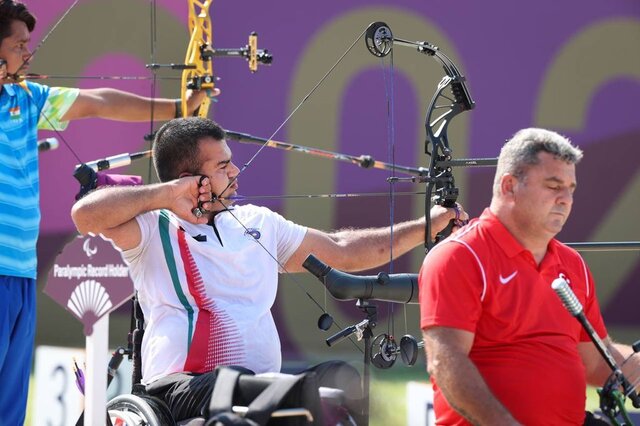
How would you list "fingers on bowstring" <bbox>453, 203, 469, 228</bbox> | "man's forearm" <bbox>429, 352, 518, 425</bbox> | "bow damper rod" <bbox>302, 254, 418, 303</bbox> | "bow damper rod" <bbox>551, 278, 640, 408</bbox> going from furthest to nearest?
1. "fingers on bowstring" <bbox>453, 203, 469, 228</bbox>
2. "bow damper rod" <bbox>302, 254, 418, 303</bbox>
3. "man's forearm" <bbox>429, 352, 518, 425</bbox>
4. "bow damper rod" <bbox>551, 278, 640, 408</bbox>

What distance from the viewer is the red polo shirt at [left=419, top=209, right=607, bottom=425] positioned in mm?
2775

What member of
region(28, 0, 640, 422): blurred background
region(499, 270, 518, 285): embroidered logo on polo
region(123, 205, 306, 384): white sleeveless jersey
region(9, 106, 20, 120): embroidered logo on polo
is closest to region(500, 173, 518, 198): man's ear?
region(499, 270, 518, 285): embroidered logo on polo

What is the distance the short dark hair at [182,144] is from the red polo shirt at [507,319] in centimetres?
107

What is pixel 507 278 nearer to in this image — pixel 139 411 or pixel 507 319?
pixel 507 319

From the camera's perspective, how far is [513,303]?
284cm

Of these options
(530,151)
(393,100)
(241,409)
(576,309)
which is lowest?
(241,409)

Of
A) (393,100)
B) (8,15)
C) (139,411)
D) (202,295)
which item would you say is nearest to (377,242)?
(202,295)

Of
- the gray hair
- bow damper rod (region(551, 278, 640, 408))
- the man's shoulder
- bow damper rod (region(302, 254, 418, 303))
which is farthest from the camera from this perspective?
bow damper rod (region(302, 254, 418, 303))

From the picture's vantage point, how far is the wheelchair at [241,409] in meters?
2.62

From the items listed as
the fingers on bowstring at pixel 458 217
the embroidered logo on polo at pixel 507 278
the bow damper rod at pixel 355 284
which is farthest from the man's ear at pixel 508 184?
the fingers on bowstring at pixel 458 217

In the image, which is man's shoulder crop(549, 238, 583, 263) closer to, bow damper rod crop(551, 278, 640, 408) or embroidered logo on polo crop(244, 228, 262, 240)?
bow damper rod crop(551, 278, 640, 408)

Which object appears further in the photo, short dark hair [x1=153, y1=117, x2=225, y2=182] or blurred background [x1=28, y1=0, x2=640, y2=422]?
blurred background [x1=28, y1=0, x2=640, y2=422]

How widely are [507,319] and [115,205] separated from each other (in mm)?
1305

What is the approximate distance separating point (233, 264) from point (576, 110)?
304cm
